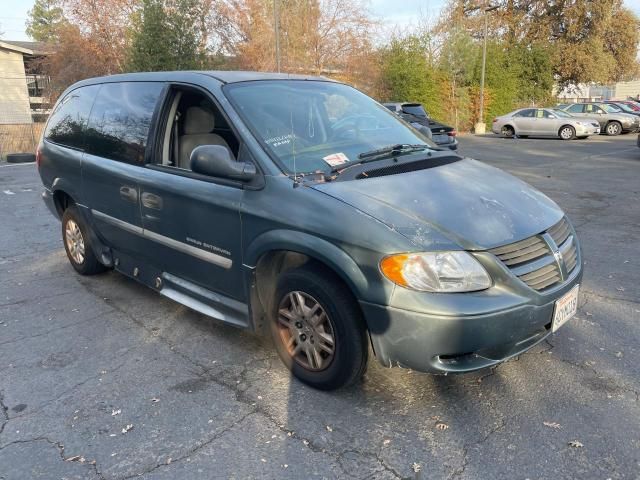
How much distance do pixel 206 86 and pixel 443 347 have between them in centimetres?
227

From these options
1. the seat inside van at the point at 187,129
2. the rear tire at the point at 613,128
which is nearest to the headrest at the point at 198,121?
the seat inside van at the point at 187,129

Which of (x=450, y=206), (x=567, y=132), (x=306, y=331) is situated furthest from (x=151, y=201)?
(x=567, y=132)

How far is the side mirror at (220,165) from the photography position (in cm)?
305

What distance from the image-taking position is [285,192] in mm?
2965

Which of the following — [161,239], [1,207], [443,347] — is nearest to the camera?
[443,347]

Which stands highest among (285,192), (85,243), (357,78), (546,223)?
(357,78)

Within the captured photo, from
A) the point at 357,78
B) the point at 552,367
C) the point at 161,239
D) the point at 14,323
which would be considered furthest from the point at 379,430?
the point at 357,78

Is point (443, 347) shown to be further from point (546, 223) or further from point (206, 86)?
point (206, 86)

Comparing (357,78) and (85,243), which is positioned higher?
(357,78)

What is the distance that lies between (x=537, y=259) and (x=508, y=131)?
2390 centimetres

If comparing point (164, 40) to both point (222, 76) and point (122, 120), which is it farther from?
point (222, 76)

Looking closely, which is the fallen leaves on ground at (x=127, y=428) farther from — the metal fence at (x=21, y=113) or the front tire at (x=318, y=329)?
the metal fence at (x=21, y=113)

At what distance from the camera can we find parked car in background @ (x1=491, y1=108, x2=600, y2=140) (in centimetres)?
2241

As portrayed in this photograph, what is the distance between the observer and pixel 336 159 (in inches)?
129
